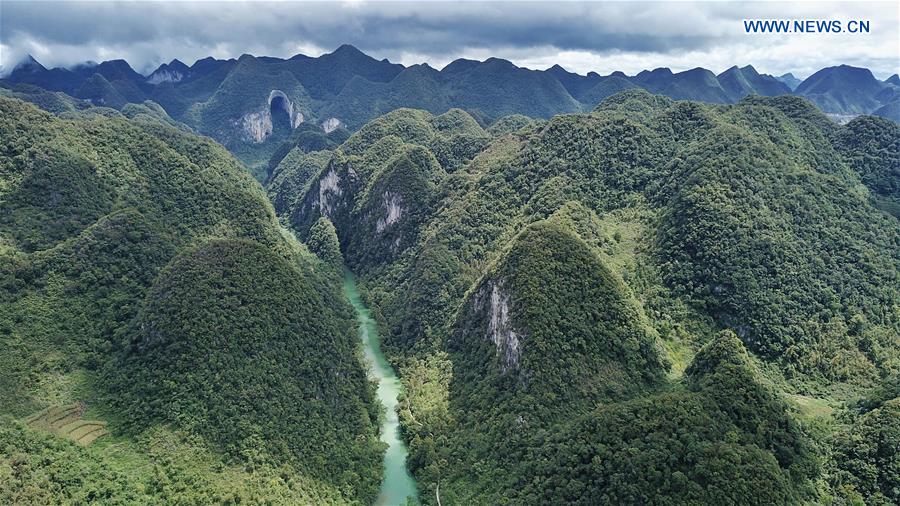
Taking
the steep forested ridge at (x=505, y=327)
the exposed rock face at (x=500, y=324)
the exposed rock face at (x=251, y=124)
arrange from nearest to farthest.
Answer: the steep forested ridge at (x=505, y=327)
the exposed rock face at (x=500, y=324)
the exposed rock face at (x=251, y=124)

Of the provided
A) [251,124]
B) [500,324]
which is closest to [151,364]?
[500,324]

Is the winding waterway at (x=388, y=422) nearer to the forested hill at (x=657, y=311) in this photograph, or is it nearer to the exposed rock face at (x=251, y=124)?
the forested hill at (x=657, y=311)

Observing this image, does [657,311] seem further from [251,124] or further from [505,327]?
[251,124]

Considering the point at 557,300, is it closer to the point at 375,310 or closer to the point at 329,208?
the point at 375,310

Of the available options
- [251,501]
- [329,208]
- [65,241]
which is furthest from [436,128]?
[251,501]

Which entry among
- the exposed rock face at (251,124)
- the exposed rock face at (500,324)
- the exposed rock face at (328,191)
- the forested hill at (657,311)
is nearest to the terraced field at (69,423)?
the forested hill at (657,311)

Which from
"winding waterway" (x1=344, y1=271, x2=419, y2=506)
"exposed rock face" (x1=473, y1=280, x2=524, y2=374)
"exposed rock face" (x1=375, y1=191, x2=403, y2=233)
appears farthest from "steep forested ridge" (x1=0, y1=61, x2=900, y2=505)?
"exposed rock face" (x1=375, y1=191, x2=403, y2=233)
